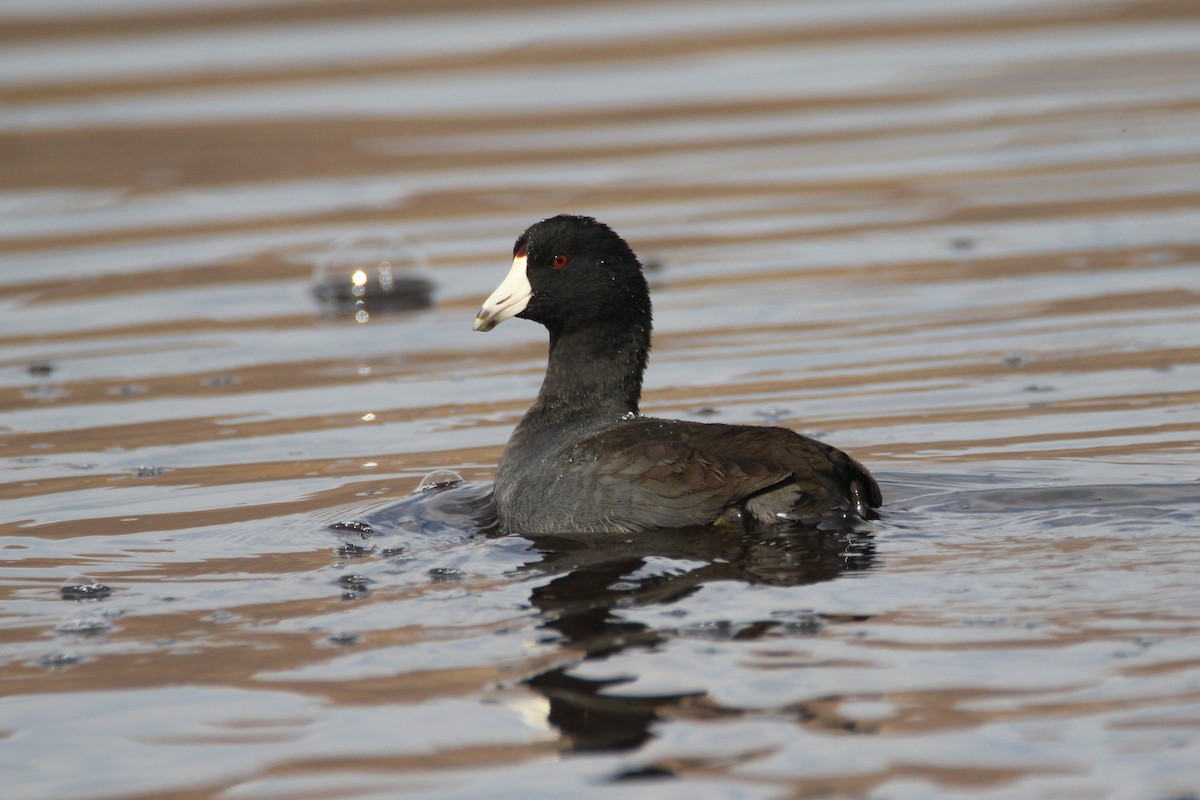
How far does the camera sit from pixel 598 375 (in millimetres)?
6137

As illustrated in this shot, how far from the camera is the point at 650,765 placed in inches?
140

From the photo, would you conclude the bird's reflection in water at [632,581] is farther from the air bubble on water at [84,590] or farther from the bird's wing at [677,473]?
the air bubble on water at [84,590]

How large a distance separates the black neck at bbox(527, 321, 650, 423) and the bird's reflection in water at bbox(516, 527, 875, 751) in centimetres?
79

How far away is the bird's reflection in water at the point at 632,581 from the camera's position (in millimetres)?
3828

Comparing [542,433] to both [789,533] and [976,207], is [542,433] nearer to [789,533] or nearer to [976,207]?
[789,533]

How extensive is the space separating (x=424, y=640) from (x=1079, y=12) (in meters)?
16.8

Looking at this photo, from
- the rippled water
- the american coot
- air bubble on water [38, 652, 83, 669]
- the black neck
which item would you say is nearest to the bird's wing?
the american coot

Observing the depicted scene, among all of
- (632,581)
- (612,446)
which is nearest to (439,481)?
(612,446)

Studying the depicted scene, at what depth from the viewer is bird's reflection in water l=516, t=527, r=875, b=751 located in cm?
383

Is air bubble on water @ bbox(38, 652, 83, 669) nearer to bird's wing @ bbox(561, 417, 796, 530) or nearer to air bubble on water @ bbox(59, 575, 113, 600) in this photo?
air bubble on water @ bbox(59, 575, 113, 600)

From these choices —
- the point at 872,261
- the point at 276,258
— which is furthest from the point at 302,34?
the point at 872,261

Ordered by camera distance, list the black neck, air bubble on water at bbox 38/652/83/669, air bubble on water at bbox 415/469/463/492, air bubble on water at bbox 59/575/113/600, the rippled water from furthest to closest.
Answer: air bubble on water at bbox 415/469/463/492 < the black neck < air bubble on water at bbox 59/575/113/600 < air bubble on water at bbox 38/652/83/669 < the rippled water

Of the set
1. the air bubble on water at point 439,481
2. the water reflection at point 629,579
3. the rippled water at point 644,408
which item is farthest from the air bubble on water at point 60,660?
the air bubble on water at point 439,481

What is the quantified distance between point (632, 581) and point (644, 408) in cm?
269
